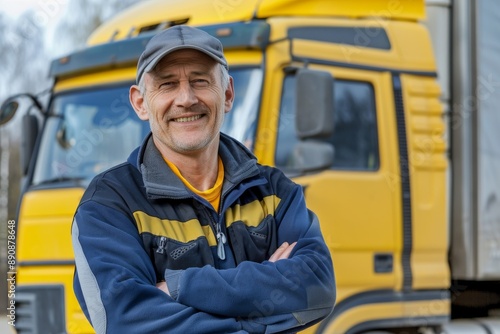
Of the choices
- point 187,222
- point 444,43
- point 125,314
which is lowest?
point 125,314

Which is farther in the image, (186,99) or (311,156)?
(311,156)

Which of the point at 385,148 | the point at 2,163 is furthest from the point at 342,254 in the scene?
the point at 2,163

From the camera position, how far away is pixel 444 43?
5.52 meters

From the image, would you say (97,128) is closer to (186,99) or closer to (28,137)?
(28,137)

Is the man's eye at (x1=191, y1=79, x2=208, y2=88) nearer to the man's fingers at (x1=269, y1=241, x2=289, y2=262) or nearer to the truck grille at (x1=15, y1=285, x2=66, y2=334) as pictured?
the man's fingers at (x1=269, y1=241, x2=289, y2=262)

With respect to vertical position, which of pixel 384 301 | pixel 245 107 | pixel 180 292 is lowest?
pixel 384 301

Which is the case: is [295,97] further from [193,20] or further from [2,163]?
[2,163]

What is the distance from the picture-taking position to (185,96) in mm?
2305

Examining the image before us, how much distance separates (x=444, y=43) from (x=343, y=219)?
1511 millimetres

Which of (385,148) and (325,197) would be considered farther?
(385,148)

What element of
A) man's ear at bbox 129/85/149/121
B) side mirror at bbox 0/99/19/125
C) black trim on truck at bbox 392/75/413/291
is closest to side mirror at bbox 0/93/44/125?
side mirror at bbox 0/99/19/125

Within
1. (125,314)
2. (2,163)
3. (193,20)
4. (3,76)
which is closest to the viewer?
(125,314)

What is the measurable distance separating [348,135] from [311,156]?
0.45m

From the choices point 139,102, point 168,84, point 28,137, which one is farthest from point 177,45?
point 28,137
